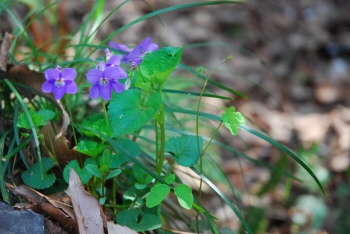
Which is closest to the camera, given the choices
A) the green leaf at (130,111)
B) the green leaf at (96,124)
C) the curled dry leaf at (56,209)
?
the green leaf at (130,111)

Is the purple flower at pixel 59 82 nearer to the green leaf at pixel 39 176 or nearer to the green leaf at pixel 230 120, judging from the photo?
the green leaf at pixel 39 176

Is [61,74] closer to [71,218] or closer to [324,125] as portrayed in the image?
[71,218]

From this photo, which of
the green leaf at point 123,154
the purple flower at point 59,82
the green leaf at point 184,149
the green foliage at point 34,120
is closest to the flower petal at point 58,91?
the purple flower at point 59,82

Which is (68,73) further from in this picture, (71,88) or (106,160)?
(106,160)

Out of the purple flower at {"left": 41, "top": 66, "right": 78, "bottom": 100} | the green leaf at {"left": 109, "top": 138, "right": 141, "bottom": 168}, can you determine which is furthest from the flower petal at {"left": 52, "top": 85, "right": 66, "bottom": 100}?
the green leaf at {"left": 109, "top": 138, "right": 141, "bottom": 168}

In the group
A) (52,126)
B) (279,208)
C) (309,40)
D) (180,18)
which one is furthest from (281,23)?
(52,126)

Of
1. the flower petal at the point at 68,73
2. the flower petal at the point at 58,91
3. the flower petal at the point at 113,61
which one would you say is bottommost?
the flower petal at the point at 58,91
